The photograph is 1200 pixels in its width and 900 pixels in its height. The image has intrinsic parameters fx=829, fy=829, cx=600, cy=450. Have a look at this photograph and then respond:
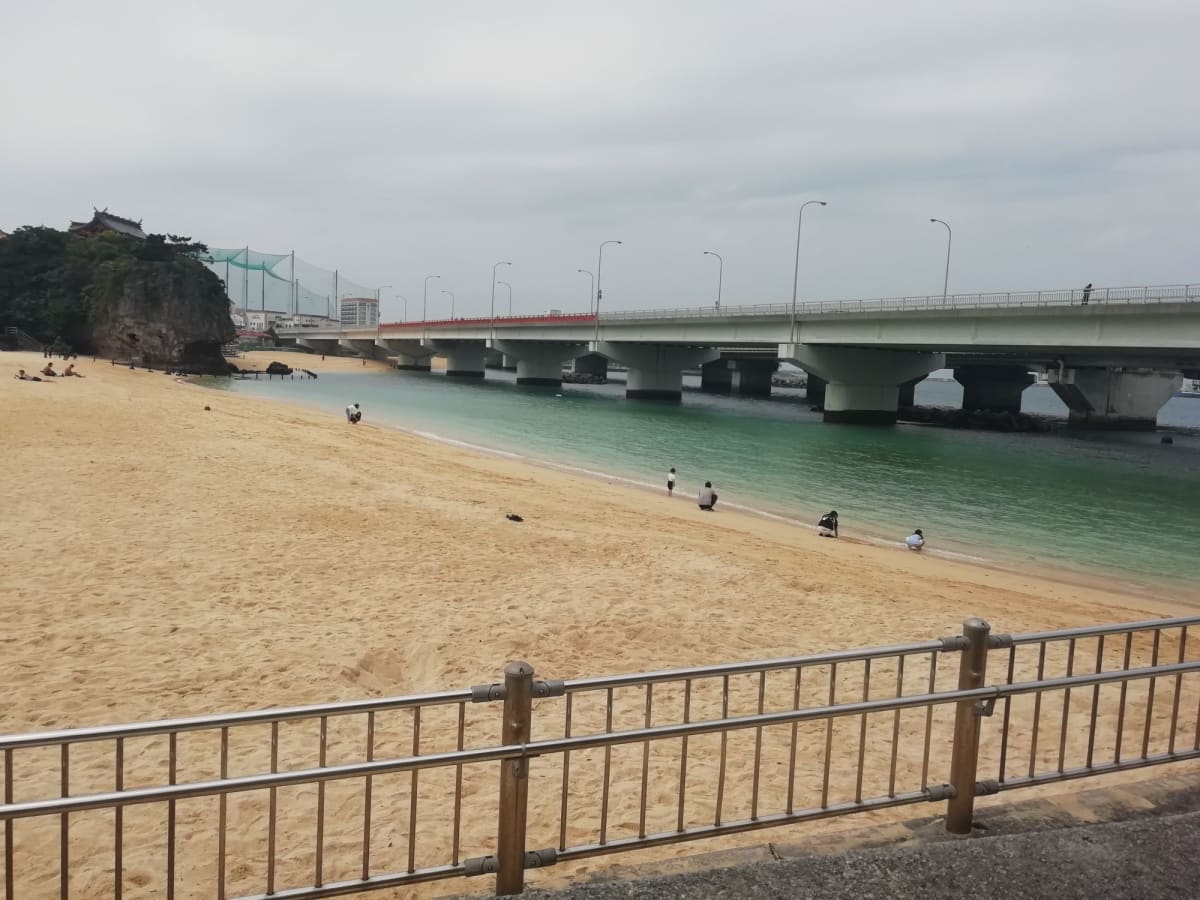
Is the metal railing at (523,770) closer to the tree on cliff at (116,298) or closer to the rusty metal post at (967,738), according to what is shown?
the rusty metal post at (967,738)

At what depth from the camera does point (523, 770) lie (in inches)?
139

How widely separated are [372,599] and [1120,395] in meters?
73.9

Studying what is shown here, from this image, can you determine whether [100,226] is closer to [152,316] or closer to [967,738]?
[152,316]

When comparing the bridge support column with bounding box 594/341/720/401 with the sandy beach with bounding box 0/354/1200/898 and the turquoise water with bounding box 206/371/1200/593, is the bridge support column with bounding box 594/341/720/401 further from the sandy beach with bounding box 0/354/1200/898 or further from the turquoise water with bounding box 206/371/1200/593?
the sandy beach with bounding box 0/354/1200/898

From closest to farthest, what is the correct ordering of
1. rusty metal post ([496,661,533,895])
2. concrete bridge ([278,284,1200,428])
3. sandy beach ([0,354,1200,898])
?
rusty metal post ([496,661,533,895]) → sandy beach ([0,354,1200,898]) → concrete bridge ([278,284,1200,428])

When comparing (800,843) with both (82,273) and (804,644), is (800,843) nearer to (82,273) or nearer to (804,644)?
(804,644)

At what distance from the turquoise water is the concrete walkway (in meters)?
17.1

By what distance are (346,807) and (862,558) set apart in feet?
43.9

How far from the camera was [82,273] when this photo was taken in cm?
7600

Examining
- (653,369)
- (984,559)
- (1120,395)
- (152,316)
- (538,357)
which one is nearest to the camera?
(984,559)

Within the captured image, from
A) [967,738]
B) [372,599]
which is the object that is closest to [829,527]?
[372,599]

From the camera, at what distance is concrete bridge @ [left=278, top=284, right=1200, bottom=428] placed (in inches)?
1513

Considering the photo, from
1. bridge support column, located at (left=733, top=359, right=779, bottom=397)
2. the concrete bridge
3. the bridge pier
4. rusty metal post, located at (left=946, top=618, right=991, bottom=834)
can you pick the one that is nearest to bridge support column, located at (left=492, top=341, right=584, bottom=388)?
the concrete bridge

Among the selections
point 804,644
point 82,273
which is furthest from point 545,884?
point 82,273
